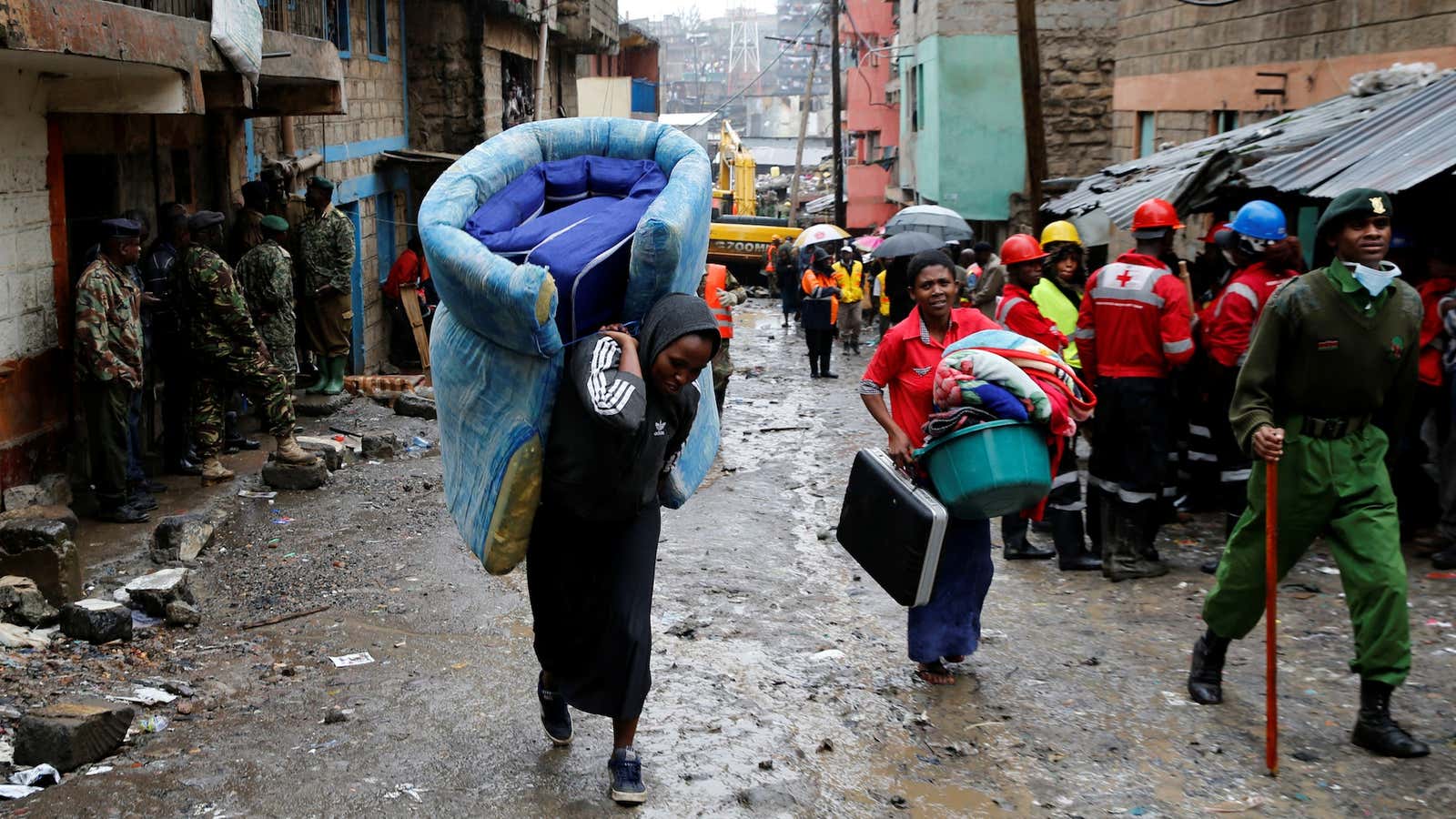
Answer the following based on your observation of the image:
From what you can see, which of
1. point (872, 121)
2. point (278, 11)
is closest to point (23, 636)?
point (278, 11)

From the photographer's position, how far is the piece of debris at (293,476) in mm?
8430

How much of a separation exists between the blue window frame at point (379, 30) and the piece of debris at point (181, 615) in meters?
10.7

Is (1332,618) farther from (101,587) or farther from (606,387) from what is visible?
A: (101,587)

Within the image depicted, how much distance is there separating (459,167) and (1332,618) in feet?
14.3

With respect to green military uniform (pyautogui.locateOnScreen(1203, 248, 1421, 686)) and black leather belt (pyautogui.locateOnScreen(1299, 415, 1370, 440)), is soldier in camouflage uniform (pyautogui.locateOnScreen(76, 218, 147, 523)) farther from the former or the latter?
black leather belt (pyautogui.locateOnScreen(1299, 415, 1370, 440))

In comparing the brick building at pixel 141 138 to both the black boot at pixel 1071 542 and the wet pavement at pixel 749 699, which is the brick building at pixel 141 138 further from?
the black boot at pixel 1071 542

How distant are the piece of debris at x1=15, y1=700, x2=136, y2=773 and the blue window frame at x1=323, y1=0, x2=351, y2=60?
10.3m

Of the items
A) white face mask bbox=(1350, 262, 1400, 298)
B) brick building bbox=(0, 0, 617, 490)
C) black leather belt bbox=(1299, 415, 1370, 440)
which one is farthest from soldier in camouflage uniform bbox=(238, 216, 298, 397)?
white face mask bbox=(1350, 262, 1400, 298)

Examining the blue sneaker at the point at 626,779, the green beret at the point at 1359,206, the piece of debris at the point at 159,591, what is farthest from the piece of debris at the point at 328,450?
the green beret at the point at 1359,206

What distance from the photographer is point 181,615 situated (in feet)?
18.9

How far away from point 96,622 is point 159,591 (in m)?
0.40

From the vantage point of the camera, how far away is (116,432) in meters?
7.50

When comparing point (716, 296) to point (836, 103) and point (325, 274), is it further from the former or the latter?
point (836, 103)

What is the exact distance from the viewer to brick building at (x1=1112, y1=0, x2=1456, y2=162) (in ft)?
34.5
